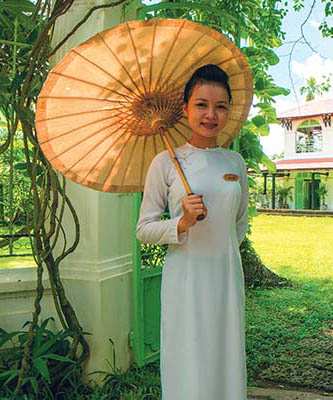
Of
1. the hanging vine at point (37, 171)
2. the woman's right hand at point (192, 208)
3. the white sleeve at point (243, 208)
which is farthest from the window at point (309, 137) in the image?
the woman's right hand at point (192, 208)

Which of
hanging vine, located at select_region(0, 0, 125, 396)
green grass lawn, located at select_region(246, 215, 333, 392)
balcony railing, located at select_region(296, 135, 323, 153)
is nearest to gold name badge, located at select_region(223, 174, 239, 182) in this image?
hanging vine, located at select_region(0, 0, 125, 396)

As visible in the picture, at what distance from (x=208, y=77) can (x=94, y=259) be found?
1.48 metres

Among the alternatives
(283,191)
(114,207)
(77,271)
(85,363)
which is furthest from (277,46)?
(283,191)

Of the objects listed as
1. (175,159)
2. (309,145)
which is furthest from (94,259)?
(309,145)

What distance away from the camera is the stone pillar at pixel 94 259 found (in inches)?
113

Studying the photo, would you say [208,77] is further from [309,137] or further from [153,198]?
[309,137]

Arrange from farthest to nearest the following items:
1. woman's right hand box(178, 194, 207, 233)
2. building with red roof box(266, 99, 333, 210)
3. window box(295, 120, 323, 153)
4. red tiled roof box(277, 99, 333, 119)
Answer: window box(295, 120, 323, 153) < red tiled roof box(277, 99, 333, 119) < building with red roof box(266, 99, 333, 210) < woman's right hand box(178, 194, 207, 233)

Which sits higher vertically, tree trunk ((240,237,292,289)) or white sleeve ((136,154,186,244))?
white sleeve ((136,154,186,244))

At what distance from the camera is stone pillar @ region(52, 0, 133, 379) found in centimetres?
288

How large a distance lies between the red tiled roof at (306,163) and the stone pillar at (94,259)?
61.3 ft

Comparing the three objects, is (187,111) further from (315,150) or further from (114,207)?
(315,150)

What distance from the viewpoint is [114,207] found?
3.02 m

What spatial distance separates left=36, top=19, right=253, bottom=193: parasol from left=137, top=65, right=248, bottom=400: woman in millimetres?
114

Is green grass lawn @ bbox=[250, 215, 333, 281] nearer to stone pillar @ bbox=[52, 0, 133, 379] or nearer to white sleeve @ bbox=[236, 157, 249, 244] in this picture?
stone pillar @ bbox=[52, 0, 133, 379]
